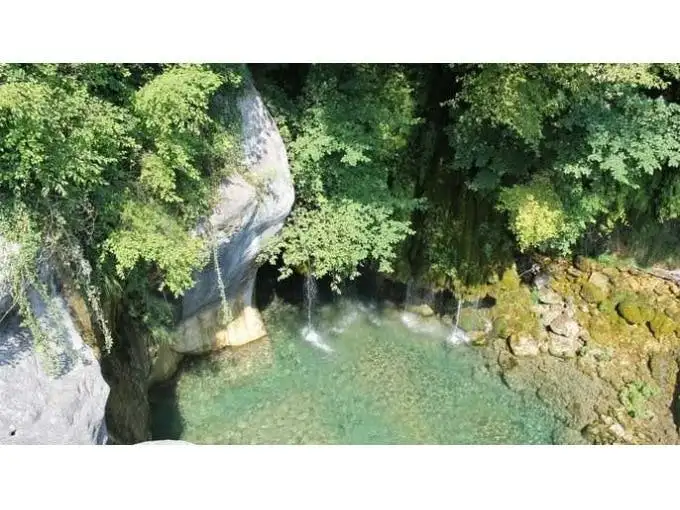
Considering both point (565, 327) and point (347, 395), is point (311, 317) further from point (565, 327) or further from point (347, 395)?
point (565, 327)

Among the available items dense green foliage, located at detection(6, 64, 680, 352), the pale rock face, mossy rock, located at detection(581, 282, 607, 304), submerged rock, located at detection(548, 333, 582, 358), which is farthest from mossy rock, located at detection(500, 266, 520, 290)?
the pale rock face

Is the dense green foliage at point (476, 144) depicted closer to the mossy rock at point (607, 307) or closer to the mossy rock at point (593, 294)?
the mossy rock at point (593, 294)

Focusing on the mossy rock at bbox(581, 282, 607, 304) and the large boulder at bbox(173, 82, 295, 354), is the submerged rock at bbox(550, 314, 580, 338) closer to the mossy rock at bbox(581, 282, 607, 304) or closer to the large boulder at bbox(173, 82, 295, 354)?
the mossy rock at bbox(581, 282, 607, 304)

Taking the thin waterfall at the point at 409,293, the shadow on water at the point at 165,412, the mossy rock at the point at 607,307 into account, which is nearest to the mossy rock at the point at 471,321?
the thin waterfall at the point at 409,293

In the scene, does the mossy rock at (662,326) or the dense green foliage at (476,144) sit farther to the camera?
the mossy rock at (662,326)
